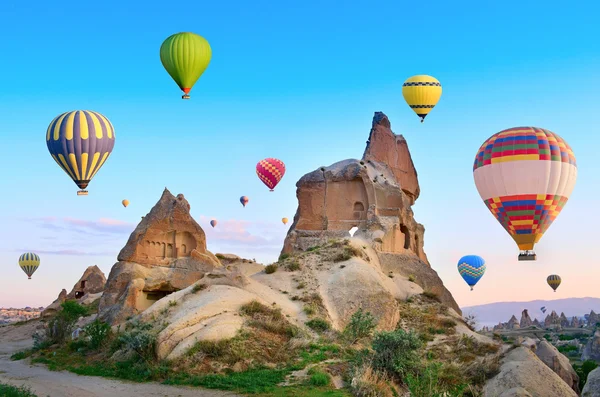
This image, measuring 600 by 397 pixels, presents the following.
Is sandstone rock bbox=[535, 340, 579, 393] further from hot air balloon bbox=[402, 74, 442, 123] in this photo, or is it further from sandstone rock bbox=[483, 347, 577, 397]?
hot air balloon bbox=[402, 74, 442, 123]

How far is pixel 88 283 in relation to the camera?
177ft

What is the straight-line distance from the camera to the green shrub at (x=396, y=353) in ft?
71.5

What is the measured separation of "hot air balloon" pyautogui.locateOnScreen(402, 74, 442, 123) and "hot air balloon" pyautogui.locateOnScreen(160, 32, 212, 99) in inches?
534

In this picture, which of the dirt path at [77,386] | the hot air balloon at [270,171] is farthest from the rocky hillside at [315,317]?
the hot air balloon at [270,171]

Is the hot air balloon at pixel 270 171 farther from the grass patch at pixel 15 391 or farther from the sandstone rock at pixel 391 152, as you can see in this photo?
the grass patch at pixel 15 391

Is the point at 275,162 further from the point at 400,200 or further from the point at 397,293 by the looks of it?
the point at 397,293

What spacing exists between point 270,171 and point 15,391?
41471mm

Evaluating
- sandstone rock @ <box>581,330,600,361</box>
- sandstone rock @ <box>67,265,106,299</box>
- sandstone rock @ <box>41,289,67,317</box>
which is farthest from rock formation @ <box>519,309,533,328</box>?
sandstone rock @ <box>41,289,67,317</box>

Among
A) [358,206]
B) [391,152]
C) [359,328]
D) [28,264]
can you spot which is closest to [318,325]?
[359,328]

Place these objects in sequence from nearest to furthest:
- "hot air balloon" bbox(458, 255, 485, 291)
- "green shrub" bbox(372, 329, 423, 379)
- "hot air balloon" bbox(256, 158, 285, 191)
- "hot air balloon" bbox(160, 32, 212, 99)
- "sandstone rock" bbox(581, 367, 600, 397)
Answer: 1. "sandstone rock" bbox(581, 367, 600, 397)
2. "green shrub" bbox(372, 329, 423, 379)
3. "hot air balloon" bbox(160, 32, 212, 99)
4. "hot air balloon" bbox(256, 158, 285, 191)
5. "hot air balloon" bbox(458, 255, 485, 291)

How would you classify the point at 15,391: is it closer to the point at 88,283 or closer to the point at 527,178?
the point at 527,178

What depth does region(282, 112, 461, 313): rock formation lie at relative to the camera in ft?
136

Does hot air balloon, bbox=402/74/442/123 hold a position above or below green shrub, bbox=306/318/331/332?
above

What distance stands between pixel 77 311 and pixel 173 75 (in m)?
13.1
